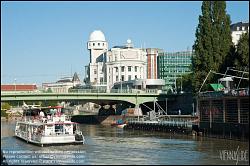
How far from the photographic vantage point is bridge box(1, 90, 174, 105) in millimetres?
94625

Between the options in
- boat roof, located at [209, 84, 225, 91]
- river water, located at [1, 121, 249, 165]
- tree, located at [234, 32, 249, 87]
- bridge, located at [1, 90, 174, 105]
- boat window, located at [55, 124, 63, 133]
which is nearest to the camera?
river water, located at [1, 121, 249, 165]

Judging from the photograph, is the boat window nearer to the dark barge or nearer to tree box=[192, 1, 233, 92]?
the dark barge

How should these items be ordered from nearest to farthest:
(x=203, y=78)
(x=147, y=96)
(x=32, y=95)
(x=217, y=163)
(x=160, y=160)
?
(x=217, y=163), (x=160, y=160), (x=203, y=78), (x=32, y=95), (x=147, y=96)

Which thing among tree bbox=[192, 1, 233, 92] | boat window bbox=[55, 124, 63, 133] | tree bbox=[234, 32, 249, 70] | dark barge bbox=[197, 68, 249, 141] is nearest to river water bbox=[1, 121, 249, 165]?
dark barge bbox=[197, 68, 249, 141]

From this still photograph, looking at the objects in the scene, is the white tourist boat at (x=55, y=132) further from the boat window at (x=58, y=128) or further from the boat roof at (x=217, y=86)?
the boat roof at (x=217, y=86)

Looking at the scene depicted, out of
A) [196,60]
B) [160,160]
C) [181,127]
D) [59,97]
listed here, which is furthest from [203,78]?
[160,160]

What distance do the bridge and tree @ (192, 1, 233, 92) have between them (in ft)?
93.9

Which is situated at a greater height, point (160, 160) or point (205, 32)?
point (205, 32)

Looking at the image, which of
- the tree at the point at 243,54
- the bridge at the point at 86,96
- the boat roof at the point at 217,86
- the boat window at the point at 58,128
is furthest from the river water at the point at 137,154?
the bridge at the point at 86,96

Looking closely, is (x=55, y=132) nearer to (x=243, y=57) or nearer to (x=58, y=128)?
(x=58, y=128)

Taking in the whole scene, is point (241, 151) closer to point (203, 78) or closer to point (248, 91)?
point (248, 91)

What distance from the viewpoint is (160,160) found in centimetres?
4000

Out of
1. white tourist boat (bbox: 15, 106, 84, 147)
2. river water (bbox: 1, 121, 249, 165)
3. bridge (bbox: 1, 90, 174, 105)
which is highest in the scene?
bridge (bbox: 1, 90, 174, 105)

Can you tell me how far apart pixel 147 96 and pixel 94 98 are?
Answer: 1422 centimetres
